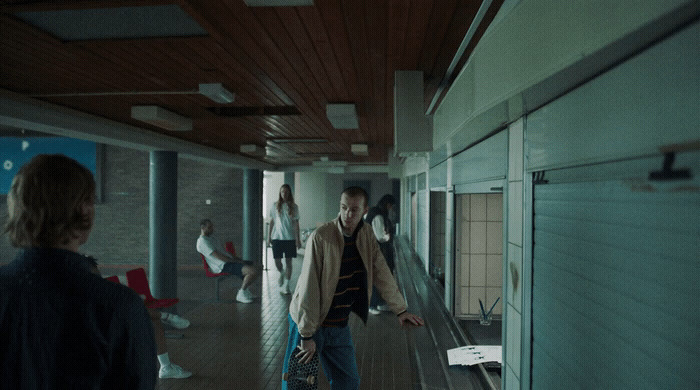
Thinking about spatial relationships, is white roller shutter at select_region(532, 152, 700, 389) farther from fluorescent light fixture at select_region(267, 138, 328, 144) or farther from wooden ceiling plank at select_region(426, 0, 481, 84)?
fluorescent light fixture at select_region(267, 138, 328, 144)

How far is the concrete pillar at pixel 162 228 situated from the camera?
6762 mm

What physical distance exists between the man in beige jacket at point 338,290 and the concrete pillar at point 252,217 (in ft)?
28.6

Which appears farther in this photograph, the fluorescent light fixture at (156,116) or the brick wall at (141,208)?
the brick wall at (141,208)

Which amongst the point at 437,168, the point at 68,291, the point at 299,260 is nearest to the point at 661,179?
the point at 68,291

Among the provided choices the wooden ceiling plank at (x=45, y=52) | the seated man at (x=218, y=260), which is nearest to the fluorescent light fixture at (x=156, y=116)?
the wooden ceiling plank at (x=45, y=52)

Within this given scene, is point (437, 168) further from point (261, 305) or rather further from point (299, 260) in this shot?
point (299, 260)

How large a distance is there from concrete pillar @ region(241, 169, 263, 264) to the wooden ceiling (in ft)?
21.4

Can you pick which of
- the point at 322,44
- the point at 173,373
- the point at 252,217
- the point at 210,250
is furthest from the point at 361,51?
the point at 252,217

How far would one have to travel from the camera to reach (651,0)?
905 mm

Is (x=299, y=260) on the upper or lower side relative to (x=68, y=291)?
lower

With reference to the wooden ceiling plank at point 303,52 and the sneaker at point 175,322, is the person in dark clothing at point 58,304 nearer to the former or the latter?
the wooden ceiling plank at point 303,52

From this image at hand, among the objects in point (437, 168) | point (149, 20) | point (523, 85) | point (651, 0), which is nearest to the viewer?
point (651, 0)

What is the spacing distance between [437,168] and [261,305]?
11.7ft

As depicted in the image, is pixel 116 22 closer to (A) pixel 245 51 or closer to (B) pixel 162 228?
(A) pixel 245 51
